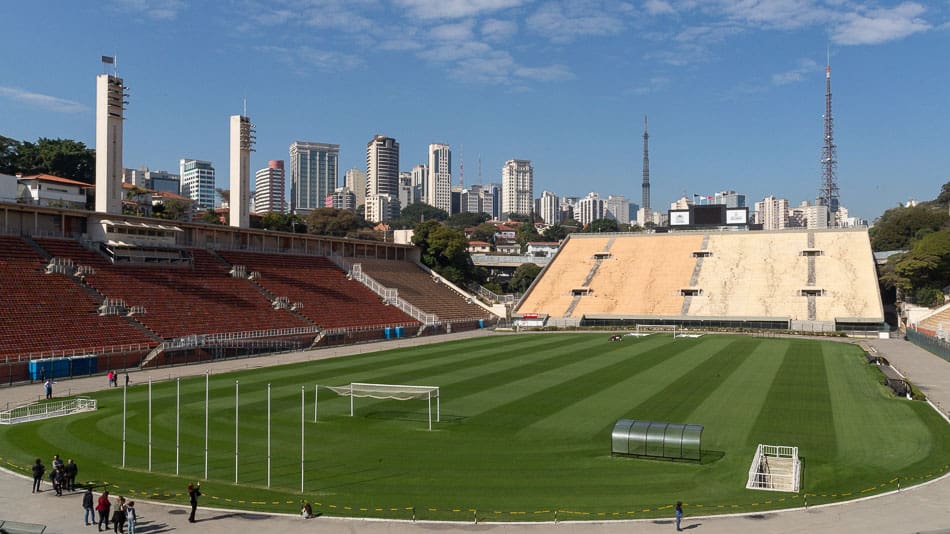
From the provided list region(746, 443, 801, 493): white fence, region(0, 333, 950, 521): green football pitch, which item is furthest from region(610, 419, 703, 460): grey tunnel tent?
region(746, 443, 801, 493): white fence

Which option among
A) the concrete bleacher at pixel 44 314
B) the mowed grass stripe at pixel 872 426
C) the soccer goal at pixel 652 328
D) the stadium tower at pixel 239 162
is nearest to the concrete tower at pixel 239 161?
the stadium tower at pixel 239 162

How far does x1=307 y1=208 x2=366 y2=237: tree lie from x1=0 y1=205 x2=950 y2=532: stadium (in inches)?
2150

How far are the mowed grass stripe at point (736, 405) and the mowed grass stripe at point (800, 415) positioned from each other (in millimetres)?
438

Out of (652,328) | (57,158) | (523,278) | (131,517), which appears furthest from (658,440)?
(57,158)

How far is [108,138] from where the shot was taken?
61250mm

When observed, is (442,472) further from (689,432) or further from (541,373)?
(541,373)

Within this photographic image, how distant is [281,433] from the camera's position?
95.2 feet

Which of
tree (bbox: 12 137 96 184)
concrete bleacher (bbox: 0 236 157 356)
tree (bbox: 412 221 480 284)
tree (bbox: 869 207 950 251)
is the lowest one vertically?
concrete bleacher (bbox: 0 236 157 356)

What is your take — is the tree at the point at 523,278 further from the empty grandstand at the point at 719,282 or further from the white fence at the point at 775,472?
the white fence at the point at 775,472

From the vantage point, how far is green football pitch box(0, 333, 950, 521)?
21.0 metres

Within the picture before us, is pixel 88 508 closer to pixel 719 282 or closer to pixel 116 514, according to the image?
pixel 116 514

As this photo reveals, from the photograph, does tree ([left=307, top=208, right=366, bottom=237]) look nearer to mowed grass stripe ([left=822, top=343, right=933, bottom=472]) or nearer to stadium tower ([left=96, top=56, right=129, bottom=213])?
stadium tower ([left=96, top=56, right=129, bottom=213])

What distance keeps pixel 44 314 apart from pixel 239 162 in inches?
1295

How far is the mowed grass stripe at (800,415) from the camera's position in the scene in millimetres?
27484
